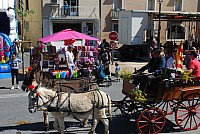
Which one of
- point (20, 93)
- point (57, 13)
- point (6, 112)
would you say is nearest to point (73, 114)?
point (6, 112)

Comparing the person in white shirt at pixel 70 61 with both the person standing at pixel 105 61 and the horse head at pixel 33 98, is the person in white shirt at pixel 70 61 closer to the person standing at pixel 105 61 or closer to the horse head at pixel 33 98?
the person standing at pixel 105 61

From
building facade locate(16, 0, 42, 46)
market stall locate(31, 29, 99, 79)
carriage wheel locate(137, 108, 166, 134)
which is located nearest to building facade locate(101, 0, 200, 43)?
building facade locate(16, 0, 42, 46)

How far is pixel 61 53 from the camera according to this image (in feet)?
47.4

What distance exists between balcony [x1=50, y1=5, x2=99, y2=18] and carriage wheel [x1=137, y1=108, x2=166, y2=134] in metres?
22.1

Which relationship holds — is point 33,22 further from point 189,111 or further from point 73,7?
point 189,111

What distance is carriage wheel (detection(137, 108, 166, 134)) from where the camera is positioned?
7312mm

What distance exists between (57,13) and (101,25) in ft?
14.7

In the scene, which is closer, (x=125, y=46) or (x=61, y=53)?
(x=61, y=53)

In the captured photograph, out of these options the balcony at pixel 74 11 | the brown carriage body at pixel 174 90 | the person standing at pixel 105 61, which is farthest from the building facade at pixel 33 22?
the brown carriage body at pixel 174 90

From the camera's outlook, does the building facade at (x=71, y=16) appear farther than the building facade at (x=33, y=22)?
No

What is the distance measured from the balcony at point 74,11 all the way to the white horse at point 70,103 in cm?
2221

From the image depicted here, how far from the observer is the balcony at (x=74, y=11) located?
92.0ft

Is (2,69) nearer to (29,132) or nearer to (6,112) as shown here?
(6,112)

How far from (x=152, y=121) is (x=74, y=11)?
22742 millimetres
